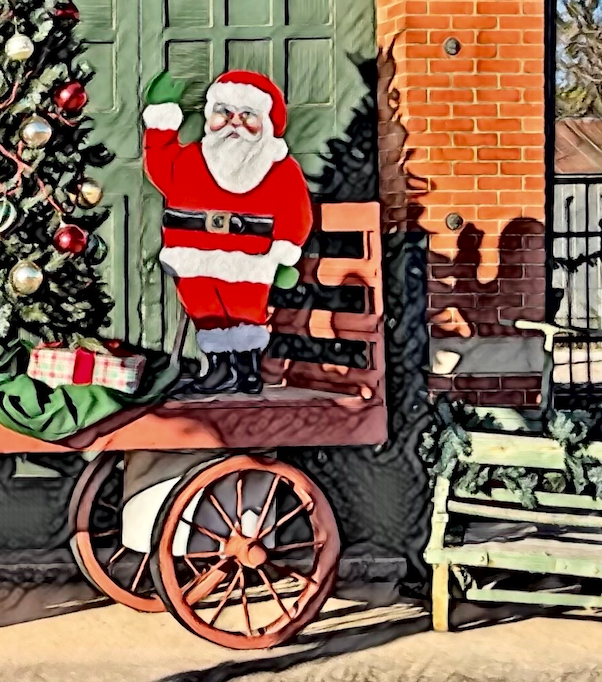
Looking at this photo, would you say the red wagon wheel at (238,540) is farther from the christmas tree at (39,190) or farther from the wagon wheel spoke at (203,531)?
the christmas tree at (39,190)

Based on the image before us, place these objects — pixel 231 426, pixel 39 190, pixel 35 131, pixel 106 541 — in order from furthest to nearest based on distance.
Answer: pixel 106 541
pixel 39 190
pixel 35 131
pixel 231 426

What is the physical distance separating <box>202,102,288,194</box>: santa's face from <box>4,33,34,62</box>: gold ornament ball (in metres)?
0.86

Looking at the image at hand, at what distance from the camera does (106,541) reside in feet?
17.2

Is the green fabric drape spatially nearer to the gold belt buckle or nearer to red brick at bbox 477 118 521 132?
the gold belt buckle

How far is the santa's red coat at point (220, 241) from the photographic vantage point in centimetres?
477

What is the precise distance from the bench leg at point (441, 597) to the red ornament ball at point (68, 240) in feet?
6.99

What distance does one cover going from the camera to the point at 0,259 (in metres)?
4.71

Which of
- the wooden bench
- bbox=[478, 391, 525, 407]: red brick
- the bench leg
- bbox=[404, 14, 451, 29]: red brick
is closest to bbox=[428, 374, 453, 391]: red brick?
bbox=[478, 391, 525, 407]: red brick

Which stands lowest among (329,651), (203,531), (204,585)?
(329,651)

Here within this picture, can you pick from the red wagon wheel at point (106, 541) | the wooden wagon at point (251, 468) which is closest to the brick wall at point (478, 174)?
the wooden wagon at point (251, 468)

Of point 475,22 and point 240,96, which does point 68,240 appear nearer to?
point 240,96

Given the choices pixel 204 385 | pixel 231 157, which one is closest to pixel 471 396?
pixel 204 385

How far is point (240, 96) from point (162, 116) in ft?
1.23

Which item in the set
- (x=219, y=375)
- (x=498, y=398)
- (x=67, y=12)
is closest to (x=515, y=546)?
(x=498, y=398)
